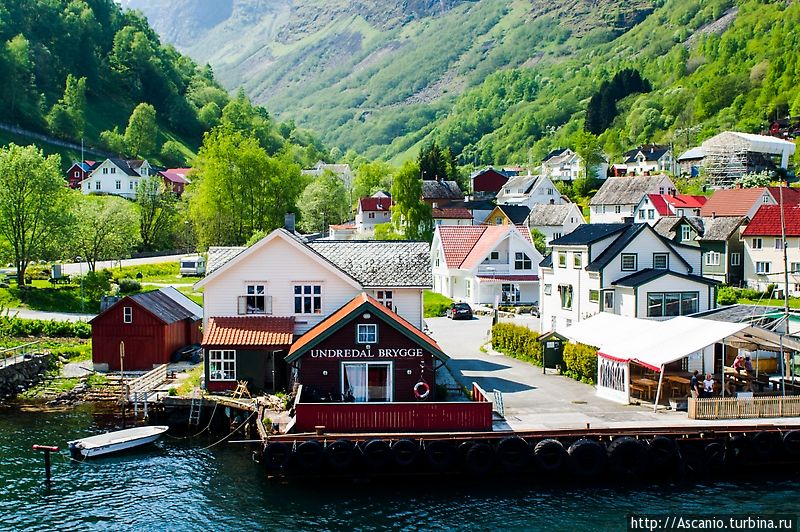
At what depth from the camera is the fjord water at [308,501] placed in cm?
2870

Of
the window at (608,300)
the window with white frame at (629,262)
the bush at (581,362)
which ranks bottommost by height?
the bush at (581,362)

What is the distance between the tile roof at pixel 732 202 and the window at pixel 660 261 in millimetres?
45224

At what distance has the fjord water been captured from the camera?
28.7 metres

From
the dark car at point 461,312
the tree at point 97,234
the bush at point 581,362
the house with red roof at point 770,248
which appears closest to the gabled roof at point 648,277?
the bush at point 581,362

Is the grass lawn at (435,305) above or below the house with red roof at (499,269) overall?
below

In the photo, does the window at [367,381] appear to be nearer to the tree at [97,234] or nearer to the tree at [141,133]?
the tree at [97,234]

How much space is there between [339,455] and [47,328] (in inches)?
1381

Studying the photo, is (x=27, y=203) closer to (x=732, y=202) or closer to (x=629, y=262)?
(x=629, y=262)

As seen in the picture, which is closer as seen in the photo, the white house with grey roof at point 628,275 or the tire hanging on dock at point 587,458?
the tire hanging on dock at point 587,458

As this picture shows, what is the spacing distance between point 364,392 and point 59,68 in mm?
169961

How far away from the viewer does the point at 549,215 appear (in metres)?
116

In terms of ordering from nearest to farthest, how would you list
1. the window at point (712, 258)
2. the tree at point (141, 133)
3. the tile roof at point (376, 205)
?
the window at point (712, 258), the tile roof at point (376, 205), the tree at point (141, 133)

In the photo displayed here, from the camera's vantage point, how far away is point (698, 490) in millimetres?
31359

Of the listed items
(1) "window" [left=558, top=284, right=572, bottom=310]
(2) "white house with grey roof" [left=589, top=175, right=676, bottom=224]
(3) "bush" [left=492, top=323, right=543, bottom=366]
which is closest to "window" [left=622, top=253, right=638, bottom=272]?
(1) "window" [left=558, top=284, right=572, bottom=310]
